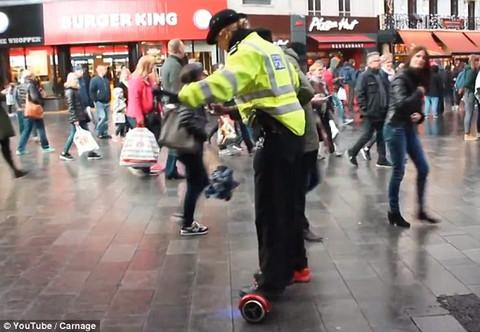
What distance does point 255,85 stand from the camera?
3998 mm

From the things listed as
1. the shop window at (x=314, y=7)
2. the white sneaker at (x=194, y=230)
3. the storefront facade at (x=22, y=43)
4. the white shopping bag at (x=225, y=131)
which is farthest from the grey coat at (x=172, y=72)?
the shop window at (x=314, y=7)

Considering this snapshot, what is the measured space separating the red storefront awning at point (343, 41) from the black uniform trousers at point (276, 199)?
92.6 feet

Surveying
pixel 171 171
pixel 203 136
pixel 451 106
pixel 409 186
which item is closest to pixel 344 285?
pixel 203 136

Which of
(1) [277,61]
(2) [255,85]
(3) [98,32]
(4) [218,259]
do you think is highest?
(3) [98,32]

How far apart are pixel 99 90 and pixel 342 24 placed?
1964cm

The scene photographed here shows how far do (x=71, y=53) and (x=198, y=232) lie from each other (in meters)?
25.9

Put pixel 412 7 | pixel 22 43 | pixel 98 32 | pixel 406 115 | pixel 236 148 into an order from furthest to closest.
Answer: pixel 412 7 < pixel 22 43 < pixel 98 32 < pixel 236 148 < pixel 406 115

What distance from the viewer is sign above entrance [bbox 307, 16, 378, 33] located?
106 ft

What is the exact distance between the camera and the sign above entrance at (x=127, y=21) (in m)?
28.9

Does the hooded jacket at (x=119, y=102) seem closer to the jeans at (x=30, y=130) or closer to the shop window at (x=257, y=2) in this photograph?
the jeans at (x=30, y=130)

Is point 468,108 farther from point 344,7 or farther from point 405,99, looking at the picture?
point 344,7

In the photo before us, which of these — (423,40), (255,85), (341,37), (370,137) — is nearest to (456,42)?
(423,40)

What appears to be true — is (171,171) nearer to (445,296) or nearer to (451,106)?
(445,296)

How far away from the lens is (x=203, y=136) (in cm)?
637
